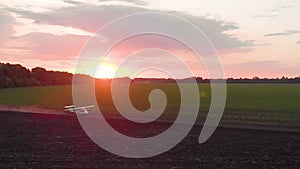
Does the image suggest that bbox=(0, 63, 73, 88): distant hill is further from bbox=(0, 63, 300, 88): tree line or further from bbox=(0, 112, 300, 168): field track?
bbox=(0, 112, 300, 168): field track

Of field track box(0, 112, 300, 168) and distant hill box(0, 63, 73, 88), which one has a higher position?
distant hill box(0, 63, 73, 88)

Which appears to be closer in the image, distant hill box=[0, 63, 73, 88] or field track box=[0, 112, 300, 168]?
field track box=[0, 112, 300, 168]

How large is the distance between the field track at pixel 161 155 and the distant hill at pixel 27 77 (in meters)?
90.4

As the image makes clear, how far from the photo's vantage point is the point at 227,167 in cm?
2209

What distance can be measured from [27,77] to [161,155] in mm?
119597

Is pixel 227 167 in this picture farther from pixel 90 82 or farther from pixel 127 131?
pixel 90 82

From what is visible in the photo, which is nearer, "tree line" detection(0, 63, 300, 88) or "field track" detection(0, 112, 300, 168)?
"field track" detection(0, 112, 300, 168)

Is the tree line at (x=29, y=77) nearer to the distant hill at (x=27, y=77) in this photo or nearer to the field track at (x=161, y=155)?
the distant hill at (x=27, y=77)

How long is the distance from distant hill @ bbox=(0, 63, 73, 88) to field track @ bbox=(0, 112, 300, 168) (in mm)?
90383

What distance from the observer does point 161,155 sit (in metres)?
25.7

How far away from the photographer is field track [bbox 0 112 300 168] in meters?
22.7

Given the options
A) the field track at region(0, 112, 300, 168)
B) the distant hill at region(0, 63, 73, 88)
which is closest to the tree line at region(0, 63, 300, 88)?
the distant hill at region(0, 63, 73, 88)

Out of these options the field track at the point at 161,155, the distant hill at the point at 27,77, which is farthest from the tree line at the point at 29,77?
the field track at the point at 161,155

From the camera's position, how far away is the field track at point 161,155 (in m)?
22.7
